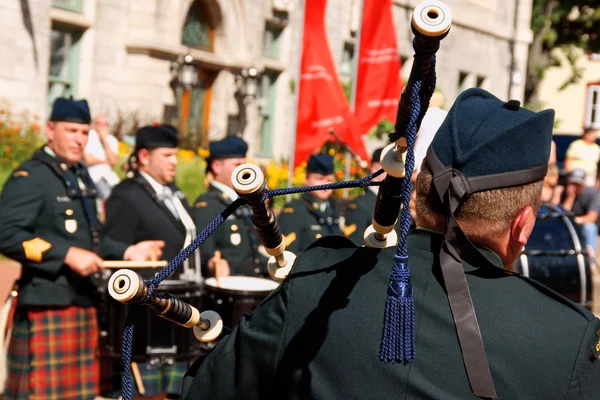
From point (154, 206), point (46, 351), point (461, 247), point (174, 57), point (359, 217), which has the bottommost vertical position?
point (46, 351)

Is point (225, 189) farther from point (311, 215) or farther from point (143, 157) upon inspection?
point (311, 215)

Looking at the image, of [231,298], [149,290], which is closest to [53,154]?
[231,298]

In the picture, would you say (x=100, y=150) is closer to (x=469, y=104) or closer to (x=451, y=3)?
(x=469, y=104)

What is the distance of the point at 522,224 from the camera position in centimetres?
195

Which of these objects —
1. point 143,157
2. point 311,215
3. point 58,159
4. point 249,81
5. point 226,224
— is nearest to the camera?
point 58,159

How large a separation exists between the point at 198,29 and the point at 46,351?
32.8ft

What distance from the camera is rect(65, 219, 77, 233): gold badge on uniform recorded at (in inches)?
197

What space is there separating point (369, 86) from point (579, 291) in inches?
139

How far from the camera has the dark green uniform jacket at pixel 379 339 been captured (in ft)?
6.01

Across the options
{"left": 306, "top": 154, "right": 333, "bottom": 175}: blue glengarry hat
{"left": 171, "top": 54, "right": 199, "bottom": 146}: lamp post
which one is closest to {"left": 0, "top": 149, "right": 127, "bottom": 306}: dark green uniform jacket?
{"left": 306, "top": 154, "right": 333, "bottom": 175}: blue glengarry hat

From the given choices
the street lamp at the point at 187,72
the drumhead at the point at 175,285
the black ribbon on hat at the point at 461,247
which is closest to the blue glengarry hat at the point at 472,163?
the black ribbon on hat at the point at 461,247

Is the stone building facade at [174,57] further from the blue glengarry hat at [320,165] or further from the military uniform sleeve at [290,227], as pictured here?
the military uniform sleeve at [290,227]

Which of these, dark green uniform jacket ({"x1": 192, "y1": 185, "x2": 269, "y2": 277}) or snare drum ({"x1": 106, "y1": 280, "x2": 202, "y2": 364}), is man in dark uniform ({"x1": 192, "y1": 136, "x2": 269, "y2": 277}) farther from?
snare drum ({"x1": 106, "y1": 280, "x2": 202, "y2": 364})

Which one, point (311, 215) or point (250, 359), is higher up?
point (250, 359)
